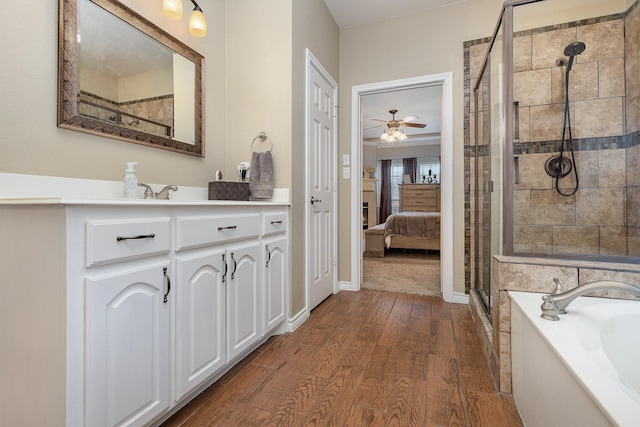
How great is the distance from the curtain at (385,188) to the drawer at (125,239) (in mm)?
7567

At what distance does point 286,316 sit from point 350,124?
79.0 inches

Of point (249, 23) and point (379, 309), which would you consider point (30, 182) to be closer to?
point (249, 23)

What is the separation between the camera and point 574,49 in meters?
2.07

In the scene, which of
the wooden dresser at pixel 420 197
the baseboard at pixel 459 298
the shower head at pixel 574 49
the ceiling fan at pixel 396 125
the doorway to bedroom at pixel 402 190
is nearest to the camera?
the shower head at pixel 574 49

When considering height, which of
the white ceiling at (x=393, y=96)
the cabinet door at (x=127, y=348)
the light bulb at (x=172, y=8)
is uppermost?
the white ceiling at (x=393, y=96)

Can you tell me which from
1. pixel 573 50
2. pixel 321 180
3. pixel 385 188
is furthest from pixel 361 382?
pixel 385 188

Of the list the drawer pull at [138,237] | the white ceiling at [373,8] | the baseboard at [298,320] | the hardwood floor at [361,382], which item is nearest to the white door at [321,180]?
the baseboard at [298,320]

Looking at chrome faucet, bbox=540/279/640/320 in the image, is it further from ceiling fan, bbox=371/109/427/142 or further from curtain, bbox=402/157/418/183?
curtain, bbox=402/157/418/183

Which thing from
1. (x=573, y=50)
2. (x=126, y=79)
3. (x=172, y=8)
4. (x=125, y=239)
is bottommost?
(x=125, y=239)

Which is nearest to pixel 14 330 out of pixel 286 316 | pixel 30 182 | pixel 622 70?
pixel 30 182

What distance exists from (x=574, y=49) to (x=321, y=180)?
2.08 meters

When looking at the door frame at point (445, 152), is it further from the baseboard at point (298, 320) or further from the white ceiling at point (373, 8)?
the baseboard at point (298, 320)

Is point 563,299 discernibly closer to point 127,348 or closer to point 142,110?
point 127,348

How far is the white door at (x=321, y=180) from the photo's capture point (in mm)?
2379
